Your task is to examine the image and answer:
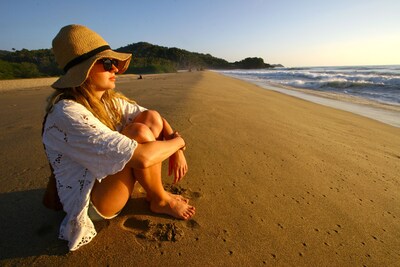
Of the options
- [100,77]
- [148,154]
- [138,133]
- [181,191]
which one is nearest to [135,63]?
[181,191]

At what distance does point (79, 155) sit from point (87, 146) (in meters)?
0.08

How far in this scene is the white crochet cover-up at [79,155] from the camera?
142 cm

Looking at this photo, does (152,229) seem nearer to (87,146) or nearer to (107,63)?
(87,146)

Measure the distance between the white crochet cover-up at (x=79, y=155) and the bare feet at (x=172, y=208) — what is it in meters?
0.50

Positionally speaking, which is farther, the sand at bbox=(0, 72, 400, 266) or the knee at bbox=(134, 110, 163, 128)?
the knee at bbox=(134, 110, 163, 128)

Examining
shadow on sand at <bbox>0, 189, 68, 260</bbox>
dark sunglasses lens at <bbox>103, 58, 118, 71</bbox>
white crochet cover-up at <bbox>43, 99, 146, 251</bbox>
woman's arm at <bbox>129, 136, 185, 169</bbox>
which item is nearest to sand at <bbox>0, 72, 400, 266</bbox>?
shadow on sand at <bbox>0, 189, 68, 260</bbox>

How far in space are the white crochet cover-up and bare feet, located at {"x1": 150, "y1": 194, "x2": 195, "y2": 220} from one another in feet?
1.65

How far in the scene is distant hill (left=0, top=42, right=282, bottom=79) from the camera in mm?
19098

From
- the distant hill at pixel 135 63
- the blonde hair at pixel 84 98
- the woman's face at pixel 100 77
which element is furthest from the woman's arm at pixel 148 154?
the distant hill at pixel 135 63

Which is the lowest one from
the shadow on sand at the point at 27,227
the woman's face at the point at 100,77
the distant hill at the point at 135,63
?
the distant hill at the point at 135,63

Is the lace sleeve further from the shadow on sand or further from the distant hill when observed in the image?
the distant hill

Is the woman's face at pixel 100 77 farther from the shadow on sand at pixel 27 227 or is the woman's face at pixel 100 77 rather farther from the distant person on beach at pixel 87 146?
the shadow on sand at pixel 27 227

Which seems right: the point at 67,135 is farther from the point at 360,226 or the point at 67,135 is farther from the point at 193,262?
the point at 360,226

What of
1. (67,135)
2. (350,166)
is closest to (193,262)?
(67,135)
